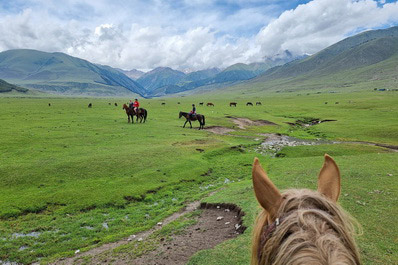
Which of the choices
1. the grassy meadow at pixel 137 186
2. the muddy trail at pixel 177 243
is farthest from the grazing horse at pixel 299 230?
the muddy trail at pixel 177 243

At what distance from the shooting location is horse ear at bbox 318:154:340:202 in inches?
91.0

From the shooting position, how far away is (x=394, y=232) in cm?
808

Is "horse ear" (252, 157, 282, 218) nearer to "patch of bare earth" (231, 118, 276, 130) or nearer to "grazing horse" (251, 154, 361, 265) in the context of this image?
"grazing horse" (251, 154, 361, 265)

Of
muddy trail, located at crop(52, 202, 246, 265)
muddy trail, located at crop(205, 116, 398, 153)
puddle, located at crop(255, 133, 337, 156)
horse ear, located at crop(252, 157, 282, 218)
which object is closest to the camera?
horse ear, located at crop(252, 157, 282, 218)

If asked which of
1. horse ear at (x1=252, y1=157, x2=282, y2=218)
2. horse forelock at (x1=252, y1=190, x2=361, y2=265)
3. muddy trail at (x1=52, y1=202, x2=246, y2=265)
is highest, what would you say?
horse ear at (x1=252, y1=157, x2=282, y2=218)

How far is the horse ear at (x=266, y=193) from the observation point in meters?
1.99

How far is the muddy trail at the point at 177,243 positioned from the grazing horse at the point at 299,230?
694 cm

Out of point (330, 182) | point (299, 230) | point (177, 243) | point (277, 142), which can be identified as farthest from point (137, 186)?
point (277, 142)

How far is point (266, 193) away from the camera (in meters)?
2.03

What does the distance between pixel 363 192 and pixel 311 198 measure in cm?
1237

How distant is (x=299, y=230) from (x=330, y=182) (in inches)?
35.2

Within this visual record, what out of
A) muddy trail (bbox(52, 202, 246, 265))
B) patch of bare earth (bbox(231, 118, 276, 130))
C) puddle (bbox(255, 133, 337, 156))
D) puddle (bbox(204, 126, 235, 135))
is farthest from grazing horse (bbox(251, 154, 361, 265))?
patch of bare earth (bbox(231, 118, 276, 130))

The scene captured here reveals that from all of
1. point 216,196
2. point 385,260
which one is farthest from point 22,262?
point 385,260

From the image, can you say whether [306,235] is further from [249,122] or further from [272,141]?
[249,122]
